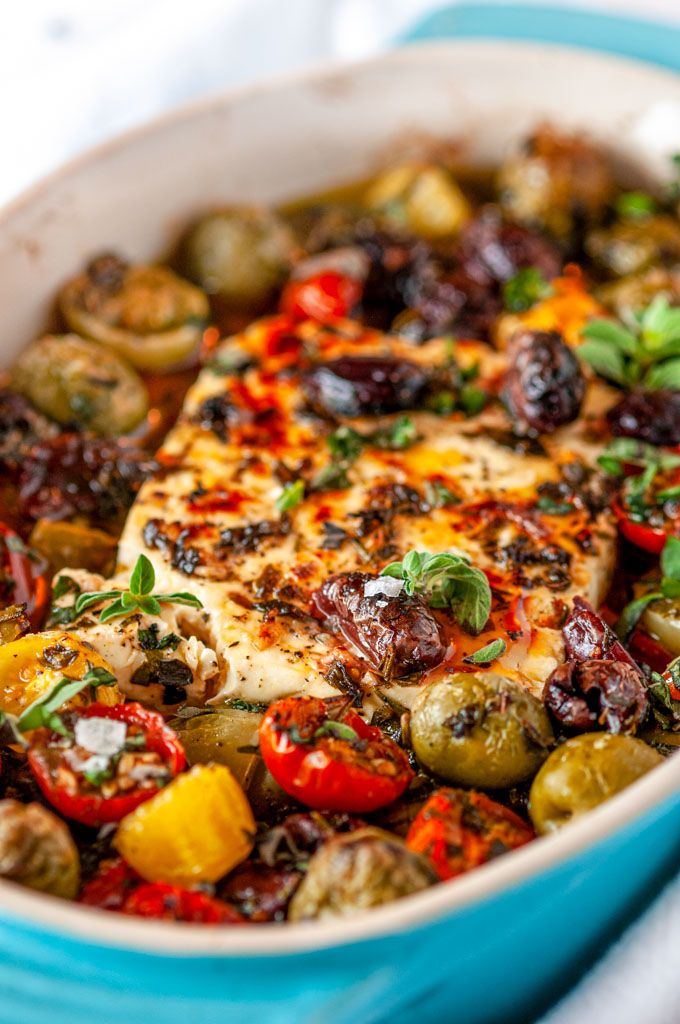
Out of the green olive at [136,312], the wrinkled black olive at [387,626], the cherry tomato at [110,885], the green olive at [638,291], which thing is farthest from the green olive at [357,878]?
the green olive at [638,291]

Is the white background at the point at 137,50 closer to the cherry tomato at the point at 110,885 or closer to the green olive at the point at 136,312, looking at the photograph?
the green olive at the point at 136,312

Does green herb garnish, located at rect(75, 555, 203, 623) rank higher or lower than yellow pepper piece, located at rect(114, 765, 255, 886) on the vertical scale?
higher

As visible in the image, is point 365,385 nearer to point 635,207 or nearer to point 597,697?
point 597,697

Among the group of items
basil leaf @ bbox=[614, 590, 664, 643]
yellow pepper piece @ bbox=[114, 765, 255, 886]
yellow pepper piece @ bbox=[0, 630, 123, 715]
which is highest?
yellow pepper piece @ bbox=[0, 630, 123, 715]

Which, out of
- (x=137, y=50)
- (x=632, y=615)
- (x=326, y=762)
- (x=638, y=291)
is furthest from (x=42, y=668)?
(x=137, y=50)

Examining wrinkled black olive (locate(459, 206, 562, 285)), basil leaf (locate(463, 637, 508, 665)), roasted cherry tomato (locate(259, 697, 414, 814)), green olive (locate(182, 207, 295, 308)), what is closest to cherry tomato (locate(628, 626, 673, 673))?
basil leaf (locate(463, 637, 508, 665))

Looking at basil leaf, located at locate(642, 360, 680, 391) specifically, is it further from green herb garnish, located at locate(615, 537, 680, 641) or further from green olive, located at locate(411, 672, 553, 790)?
green olive, located at locate(411, 672, 553, 790)

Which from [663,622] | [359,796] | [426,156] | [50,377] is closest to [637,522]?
[663,622]
